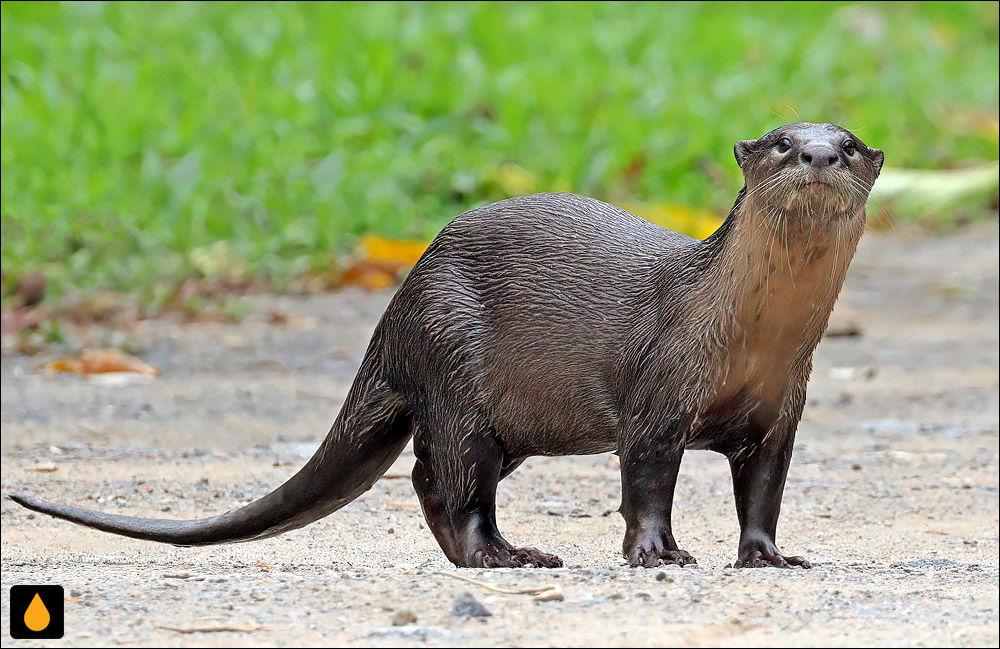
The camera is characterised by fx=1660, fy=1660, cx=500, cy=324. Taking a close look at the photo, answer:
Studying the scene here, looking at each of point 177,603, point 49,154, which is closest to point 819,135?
point 177,603

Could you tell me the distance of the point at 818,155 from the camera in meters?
3.05

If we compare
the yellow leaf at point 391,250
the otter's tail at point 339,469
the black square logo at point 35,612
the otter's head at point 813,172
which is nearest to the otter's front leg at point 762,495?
the otter's head at point 813,172

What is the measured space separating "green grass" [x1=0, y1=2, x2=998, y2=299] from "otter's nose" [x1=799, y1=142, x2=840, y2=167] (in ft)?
15.4

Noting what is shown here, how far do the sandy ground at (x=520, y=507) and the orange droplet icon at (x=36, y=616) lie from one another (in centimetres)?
4

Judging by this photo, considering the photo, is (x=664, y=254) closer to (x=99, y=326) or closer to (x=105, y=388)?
(x=105, y=388)

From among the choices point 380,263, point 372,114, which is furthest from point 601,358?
point 372,114

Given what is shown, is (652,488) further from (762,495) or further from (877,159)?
(877,159)

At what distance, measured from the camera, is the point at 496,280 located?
141 inches

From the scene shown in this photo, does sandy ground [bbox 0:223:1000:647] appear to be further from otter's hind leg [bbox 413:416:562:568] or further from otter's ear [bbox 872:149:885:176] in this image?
otter's ear [bbox 872:149:885:176]

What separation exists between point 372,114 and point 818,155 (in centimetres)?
713

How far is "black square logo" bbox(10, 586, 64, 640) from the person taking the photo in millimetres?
2502

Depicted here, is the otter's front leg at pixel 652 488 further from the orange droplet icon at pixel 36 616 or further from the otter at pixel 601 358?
the orange droplet icon at pixel 36 616

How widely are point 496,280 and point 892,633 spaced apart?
1.34 metres

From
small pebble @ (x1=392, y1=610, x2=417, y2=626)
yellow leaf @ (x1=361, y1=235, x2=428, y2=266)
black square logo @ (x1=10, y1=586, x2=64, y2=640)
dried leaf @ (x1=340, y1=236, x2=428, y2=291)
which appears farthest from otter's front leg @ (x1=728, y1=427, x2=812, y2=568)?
yellow leaf @ (x1=361, y1=235, x2=428, y2=266)
